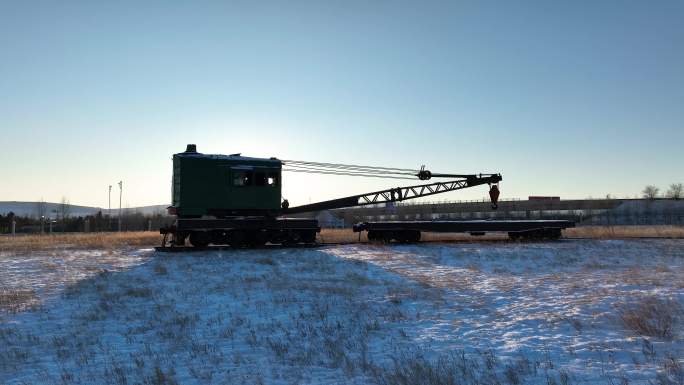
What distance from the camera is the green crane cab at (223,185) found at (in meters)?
21.6

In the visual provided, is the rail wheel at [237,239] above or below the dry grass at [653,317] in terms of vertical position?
above

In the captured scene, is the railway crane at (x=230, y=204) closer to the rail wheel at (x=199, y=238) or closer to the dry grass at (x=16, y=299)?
the rail wheel at (x=199, y=238)

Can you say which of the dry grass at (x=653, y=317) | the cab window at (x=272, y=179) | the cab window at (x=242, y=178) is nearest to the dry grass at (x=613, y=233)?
the cab window at (x=272, y=179)

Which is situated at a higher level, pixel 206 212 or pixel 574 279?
pixel 206 212

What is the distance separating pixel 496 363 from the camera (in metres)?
6.80

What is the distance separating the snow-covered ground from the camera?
6.61 meters

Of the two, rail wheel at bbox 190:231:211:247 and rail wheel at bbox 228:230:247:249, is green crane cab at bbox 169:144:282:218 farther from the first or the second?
rail wheel at bbox 228:230:247:249

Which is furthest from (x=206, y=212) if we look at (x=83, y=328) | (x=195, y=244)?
(x=83, y=328)

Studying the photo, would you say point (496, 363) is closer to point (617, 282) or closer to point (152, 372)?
point (152, 372)

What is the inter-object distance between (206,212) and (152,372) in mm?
15630

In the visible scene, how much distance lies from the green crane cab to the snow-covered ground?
5313 millimetres

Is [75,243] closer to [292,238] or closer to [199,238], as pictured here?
[199,238]

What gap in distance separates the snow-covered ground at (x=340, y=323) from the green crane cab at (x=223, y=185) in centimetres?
531

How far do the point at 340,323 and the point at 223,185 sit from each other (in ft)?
46.9
